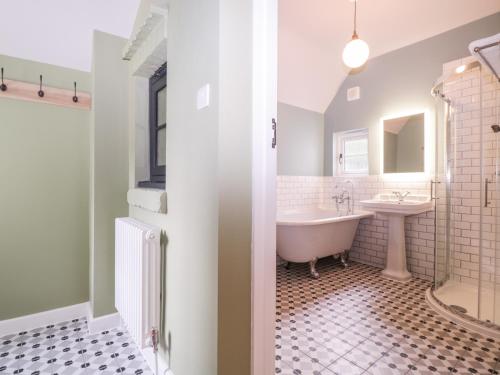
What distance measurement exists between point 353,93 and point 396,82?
55 cm

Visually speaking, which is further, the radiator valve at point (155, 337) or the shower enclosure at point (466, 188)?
the shower enclosure at point (466, 188)

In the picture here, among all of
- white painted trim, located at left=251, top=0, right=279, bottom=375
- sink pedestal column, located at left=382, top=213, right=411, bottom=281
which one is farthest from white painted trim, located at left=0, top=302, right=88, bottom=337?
sink pedestal column, located at left=382, top=213, right=411, bottom=281

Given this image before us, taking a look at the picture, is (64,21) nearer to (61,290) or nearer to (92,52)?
(92,52)

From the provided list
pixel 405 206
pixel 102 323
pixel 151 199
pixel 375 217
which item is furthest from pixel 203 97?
pixel 375 217

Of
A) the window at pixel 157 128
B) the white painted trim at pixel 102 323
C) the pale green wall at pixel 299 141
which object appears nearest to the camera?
the window at pixel 157 128

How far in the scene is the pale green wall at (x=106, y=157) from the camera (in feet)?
6.07

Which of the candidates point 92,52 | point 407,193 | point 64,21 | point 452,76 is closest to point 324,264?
point 407,193

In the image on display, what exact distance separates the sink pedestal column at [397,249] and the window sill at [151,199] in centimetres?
261

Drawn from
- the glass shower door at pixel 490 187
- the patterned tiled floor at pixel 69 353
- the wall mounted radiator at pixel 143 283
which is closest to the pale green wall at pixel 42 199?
the patterned tiled floor at pixel 69 353

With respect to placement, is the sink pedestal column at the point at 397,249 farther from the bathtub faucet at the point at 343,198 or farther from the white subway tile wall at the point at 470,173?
the bathtub faucet at the point at 343,198

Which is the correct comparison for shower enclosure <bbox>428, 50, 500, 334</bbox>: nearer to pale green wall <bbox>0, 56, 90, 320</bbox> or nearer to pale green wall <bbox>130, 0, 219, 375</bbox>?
pale green wall <bbox>130, 0, 219, 375</bbox>

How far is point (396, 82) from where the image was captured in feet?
10.5

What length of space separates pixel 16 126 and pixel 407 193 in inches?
152

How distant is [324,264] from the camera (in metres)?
3.43
